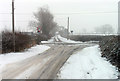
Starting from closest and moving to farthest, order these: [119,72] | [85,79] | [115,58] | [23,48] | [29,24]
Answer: [85,79], [119,72], [115,58], [23,48], [29,24]

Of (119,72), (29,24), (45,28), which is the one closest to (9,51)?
(119,72)

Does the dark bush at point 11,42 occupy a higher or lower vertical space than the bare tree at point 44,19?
lower

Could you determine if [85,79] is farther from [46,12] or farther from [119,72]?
[46,12]

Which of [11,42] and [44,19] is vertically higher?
[44,19]

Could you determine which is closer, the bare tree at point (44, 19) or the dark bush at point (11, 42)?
the dark bush at point (11, 42)

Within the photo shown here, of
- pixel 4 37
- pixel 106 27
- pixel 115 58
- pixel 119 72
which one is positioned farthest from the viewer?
pixel 106 27

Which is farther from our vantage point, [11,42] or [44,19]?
[44,19]

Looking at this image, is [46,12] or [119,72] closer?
[119,72]

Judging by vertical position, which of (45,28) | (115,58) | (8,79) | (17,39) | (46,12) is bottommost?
(8,79)

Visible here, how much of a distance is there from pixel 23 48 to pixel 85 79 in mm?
9593

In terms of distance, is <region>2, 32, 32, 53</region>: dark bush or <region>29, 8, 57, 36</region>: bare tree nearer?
<region>2, 32, 32, 53</region>: dark bush

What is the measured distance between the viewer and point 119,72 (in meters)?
5.89

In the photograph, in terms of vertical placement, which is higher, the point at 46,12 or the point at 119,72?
the point at 46,12

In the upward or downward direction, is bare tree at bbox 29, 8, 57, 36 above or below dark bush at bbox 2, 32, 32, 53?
above
